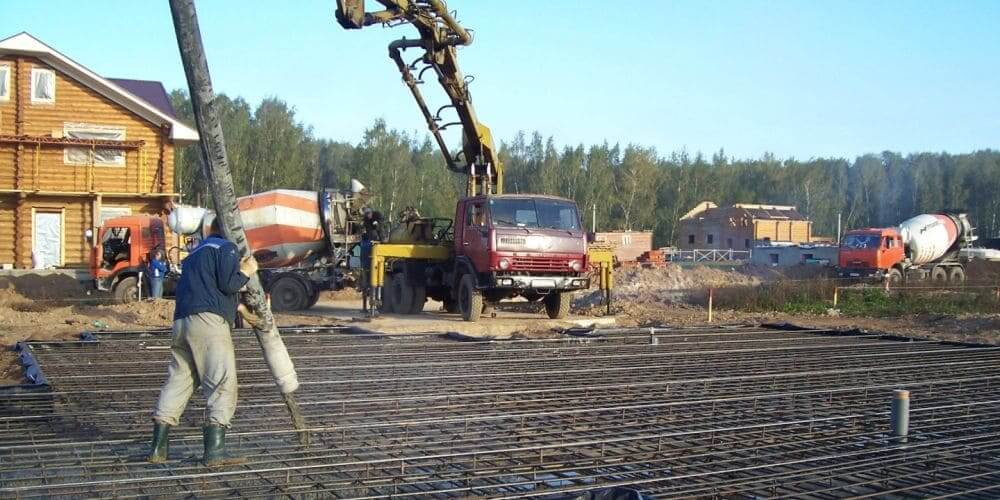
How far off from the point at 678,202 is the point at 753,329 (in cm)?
6050

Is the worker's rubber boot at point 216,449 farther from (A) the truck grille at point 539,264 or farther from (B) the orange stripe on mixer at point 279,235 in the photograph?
(B) the orange stripe on mixer at point 279,235

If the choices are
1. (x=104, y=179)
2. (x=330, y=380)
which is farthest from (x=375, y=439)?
(x=104, y=179)

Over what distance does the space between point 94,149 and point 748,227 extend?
1711 inches

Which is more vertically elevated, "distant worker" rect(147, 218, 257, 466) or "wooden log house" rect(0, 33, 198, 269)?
"wooden log house" rect(0, 33, 198, 269)

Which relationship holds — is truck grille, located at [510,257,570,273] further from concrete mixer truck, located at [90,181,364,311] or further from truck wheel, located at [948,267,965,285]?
truck wheel, located at [948,267,965,285]

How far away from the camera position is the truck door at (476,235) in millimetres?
15675

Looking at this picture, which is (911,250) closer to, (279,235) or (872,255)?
(872,255)

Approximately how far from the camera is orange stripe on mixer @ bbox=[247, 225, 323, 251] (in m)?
18.7

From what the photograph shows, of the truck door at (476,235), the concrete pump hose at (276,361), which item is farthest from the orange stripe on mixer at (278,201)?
the concrete pump hose at (276,361)

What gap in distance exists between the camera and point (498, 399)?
7336mm

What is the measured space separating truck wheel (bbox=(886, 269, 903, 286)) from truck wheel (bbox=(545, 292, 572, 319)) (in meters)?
14.9

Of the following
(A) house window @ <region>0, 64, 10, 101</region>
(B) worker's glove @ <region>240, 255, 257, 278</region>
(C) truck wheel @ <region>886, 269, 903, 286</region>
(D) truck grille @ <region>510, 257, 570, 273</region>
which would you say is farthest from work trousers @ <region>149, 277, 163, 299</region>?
(C) truck wheel @ <region>886, 269, 903, 286</region>

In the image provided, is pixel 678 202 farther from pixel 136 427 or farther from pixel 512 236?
pixel 136 427

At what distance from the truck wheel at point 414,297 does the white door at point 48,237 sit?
12.9 meters
